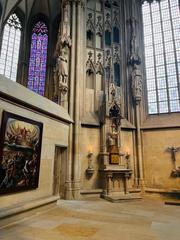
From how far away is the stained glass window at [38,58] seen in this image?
15.9 metres

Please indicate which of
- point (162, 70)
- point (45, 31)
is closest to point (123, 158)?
point (162, 70)

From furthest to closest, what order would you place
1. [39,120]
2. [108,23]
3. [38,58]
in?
[38,58] < [108,23] < [39,120]

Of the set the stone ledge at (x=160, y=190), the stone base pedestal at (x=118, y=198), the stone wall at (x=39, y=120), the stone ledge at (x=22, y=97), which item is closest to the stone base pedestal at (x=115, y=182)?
the stone base pedestal at (x=118, y=198)

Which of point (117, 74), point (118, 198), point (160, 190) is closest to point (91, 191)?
point (118, 198)

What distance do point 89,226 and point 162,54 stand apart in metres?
12.0

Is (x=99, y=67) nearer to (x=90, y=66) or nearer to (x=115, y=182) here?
(x=90, y=66)

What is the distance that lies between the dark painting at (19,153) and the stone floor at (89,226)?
87 centimetres

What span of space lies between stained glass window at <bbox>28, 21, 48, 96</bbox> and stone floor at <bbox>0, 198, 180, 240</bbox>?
11.7 m

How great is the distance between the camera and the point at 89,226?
4785mm

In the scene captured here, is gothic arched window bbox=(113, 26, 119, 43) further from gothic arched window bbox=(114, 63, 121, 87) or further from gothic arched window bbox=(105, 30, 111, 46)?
gothic arched window bbox=(114, 63, 121, 87)

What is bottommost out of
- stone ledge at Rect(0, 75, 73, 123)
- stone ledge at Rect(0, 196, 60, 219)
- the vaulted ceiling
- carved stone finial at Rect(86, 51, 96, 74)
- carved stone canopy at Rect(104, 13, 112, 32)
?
stone ledge at Rect(0, 196, 60, 219)

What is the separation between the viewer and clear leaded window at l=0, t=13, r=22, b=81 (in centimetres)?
1581

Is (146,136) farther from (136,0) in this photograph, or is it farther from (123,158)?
(136,0)

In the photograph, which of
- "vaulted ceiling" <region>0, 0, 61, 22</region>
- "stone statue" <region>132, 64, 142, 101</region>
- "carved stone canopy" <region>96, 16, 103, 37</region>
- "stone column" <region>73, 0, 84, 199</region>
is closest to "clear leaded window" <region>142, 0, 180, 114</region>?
"stone statue" <region>132, 64, 142, 101</region>
